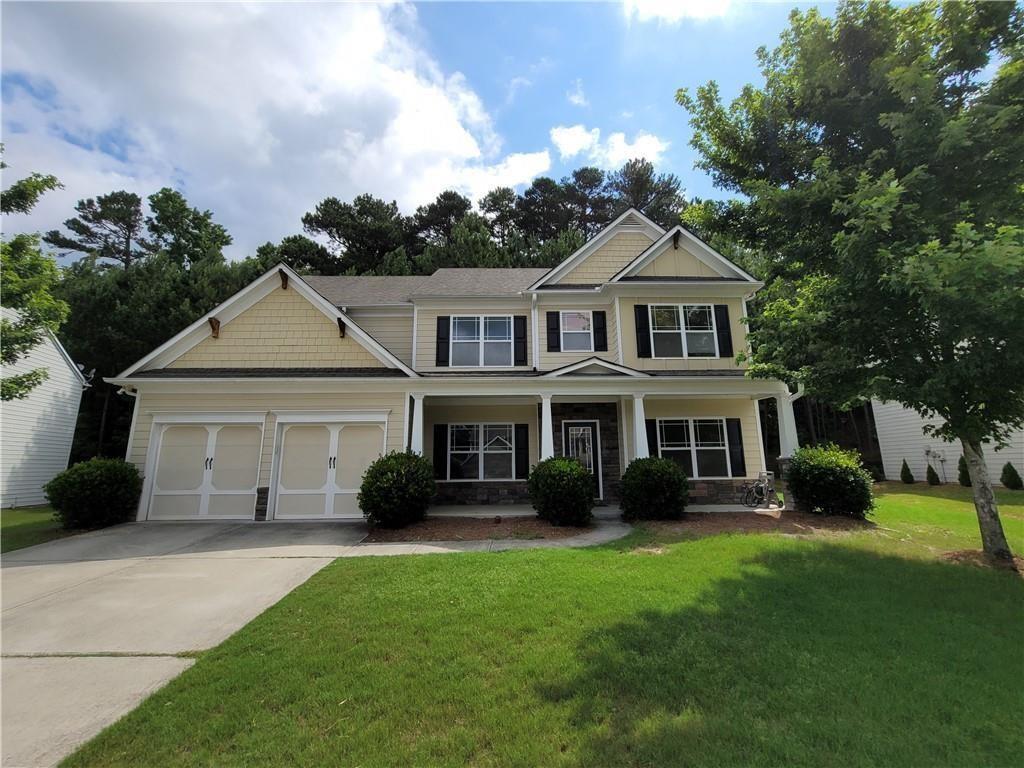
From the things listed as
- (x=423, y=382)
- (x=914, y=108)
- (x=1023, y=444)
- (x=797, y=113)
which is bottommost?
(x=1023, y=444)

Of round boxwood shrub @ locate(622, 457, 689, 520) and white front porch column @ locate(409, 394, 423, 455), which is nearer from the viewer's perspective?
round boxwood shrub @ locate(622, 457, 689, 520)

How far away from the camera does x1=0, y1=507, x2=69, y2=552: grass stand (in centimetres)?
903

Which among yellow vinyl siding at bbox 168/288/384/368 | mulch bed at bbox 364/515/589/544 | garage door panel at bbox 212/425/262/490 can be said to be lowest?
mulch bed at bbox 364/515/589/544

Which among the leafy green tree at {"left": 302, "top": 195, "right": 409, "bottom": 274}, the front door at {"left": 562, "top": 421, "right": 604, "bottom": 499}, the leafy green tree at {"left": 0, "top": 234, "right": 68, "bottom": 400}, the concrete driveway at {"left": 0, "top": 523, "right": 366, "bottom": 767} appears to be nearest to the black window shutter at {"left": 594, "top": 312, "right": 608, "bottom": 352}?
the front door at {"left": 562, "top": 421, "right": 604, "bottom": 499}

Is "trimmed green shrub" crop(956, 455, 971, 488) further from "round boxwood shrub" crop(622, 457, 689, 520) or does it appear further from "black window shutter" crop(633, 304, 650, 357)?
"round boxwood shrub" crop(622, 457, 689, 520)

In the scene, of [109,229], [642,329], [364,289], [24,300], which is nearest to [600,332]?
[642,329]

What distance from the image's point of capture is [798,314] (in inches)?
301

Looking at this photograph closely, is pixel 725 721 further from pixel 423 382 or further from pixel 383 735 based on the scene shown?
pixel 423 382

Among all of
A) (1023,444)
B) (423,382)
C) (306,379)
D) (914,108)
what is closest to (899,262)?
(914,108)

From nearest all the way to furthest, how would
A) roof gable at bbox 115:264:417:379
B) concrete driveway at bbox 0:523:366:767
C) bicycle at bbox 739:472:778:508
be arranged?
concrete driveway at bbox 0:523:366:767
roof gable at bbox 115:264:417:379
bicycle at bbox 739:472:778:508

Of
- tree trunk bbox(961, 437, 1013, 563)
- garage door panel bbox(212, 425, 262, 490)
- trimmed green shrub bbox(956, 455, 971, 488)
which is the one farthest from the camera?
trimmed green shrub bbox(956, 455, 971, 488)

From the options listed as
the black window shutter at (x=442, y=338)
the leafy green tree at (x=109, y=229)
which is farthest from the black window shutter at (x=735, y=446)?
the leafy green tree at (x=109, y=229)

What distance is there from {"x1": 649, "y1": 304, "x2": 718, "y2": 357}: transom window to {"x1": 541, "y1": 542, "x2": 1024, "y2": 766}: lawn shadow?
27.5ft

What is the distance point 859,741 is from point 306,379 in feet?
37.4
